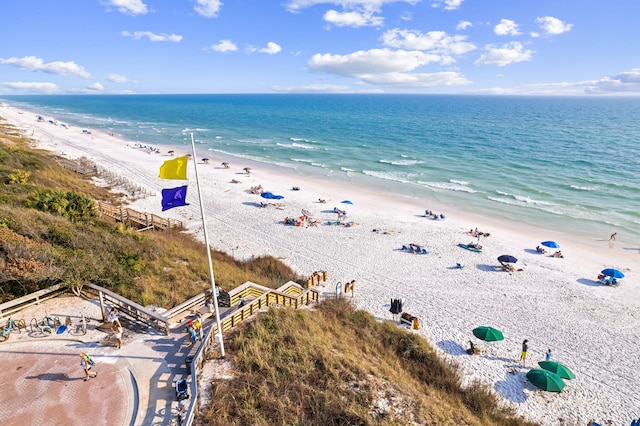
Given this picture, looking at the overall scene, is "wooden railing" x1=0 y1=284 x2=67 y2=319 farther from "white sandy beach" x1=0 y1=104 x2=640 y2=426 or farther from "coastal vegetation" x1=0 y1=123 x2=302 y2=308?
→ "white sandy beach" x1=0 y1=104 x2=640 y2=426

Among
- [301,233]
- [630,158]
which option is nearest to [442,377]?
[301,233]

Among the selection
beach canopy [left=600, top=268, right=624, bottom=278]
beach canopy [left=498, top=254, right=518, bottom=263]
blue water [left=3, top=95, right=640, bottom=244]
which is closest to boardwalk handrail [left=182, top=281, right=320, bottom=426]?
beach canopy [left=498, top=254, right=518, bottom=263]

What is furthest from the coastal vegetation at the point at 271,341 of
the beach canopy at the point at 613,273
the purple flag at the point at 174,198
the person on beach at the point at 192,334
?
the beach canopy at the point at 613,273

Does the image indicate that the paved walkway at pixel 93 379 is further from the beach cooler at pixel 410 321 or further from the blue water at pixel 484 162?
the blue water at pixel 484 162

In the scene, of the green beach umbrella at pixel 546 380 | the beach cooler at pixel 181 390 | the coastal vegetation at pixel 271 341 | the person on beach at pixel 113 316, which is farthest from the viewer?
the green beach umbrella at pixel 546 380

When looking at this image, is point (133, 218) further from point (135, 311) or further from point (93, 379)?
point (93, 379)

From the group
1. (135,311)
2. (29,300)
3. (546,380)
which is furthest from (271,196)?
(546,380)
